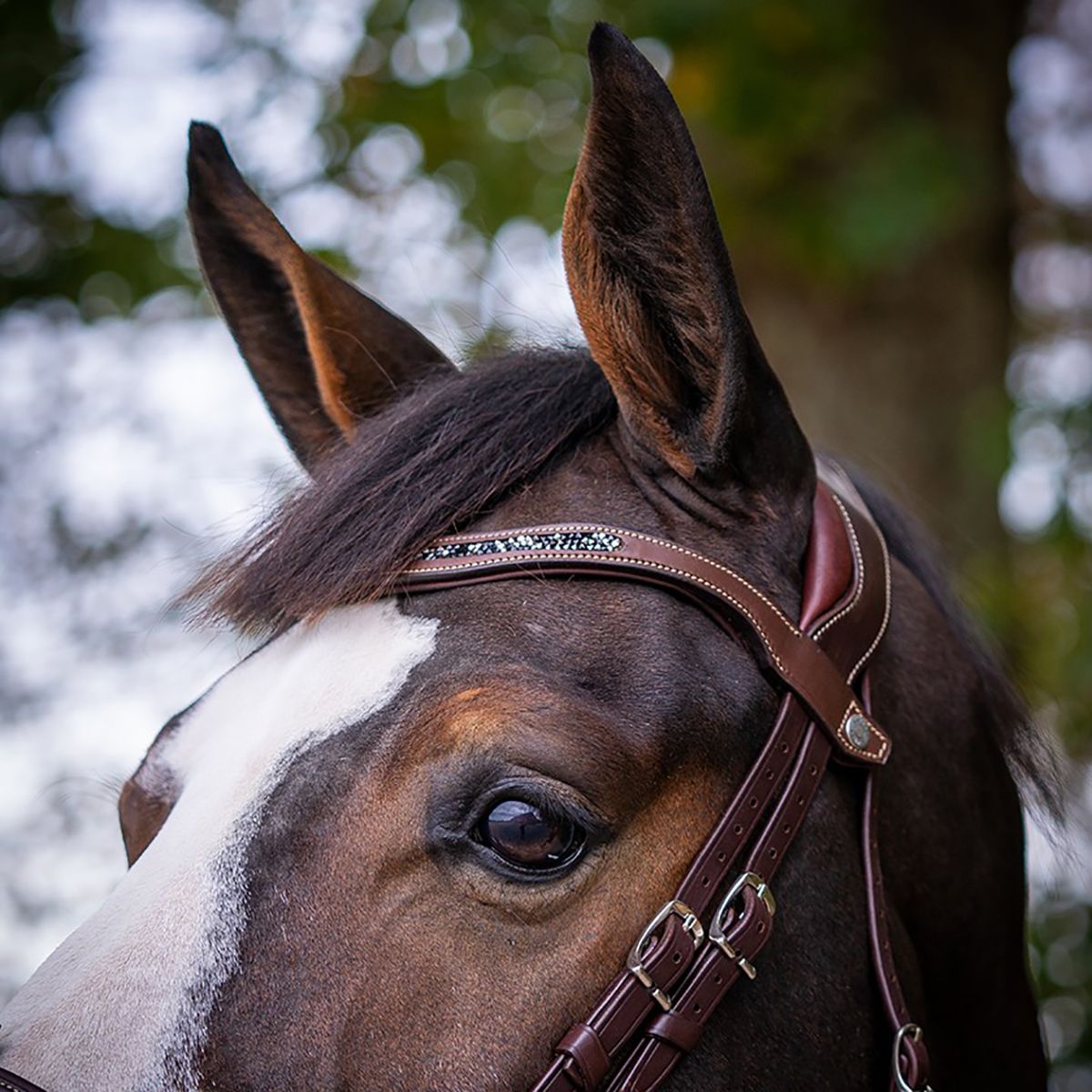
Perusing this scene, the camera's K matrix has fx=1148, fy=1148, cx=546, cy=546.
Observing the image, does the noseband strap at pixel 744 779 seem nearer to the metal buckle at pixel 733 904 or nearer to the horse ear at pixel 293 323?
the metal buckle at pixel 733 904

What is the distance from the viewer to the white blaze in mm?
1313

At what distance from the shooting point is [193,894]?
141cm

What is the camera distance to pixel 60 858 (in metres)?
4.80

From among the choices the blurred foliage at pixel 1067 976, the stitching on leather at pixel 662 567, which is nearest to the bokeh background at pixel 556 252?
the blurred foliage at pixel 1067 976

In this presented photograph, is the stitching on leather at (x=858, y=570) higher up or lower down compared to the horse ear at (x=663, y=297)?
lower down

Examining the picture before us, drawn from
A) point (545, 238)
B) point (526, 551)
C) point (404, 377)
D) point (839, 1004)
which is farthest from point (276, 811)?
point (545, 238)

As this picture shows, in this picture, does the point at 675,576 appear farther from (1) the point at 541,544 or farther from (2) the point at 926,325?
(2) the point at 926,325

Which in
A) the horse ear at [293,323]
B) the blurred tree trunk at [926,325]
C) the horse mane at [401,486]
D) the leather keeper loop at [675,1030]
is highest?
the horse ear at [293,323]

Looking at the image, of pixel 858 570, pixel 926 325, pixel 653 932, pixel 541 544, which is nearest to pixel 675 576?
pixel 541 544

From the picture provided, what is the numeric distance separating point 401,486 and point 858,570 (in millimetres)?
710

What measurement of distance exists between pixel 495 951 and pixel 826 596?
2.30 feet

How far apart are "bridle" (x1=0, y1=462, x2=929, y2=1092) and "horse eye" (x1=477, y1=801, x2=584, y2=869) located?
16 centimetres

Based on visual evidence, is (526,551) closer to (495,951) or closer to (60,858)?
(495,951)

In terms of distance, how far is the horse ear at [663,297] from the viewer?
1458 millimetres
